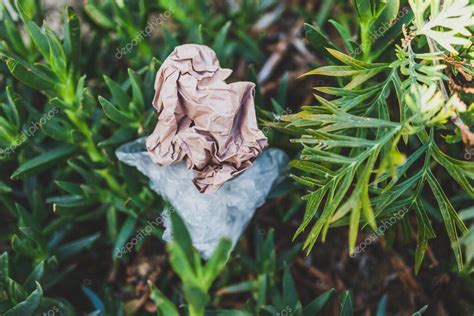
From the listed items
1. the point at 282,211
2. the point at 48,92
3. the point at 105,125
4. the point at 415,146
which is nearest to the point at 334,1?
the point at 415,146

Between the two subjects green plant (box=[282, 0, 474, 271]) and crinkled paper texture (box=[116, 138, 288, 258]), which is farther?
crinkled paper texture (box=[116, 138, 288, 258])

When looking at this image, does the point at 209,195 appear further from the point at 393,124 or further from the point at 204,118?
the point at 393,124

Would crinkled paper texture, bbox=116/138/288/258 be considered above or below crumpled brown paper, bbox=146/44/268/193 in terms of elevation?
below

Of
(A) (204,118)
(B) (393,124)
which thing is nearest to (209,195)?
(A) (204,118)

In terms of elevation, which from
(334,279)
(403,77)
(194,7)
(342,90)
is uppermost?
(194,7)

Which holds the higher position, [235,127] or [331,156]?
[235,127]

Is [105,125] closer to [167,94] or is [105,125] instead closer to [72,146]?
[72,146]
